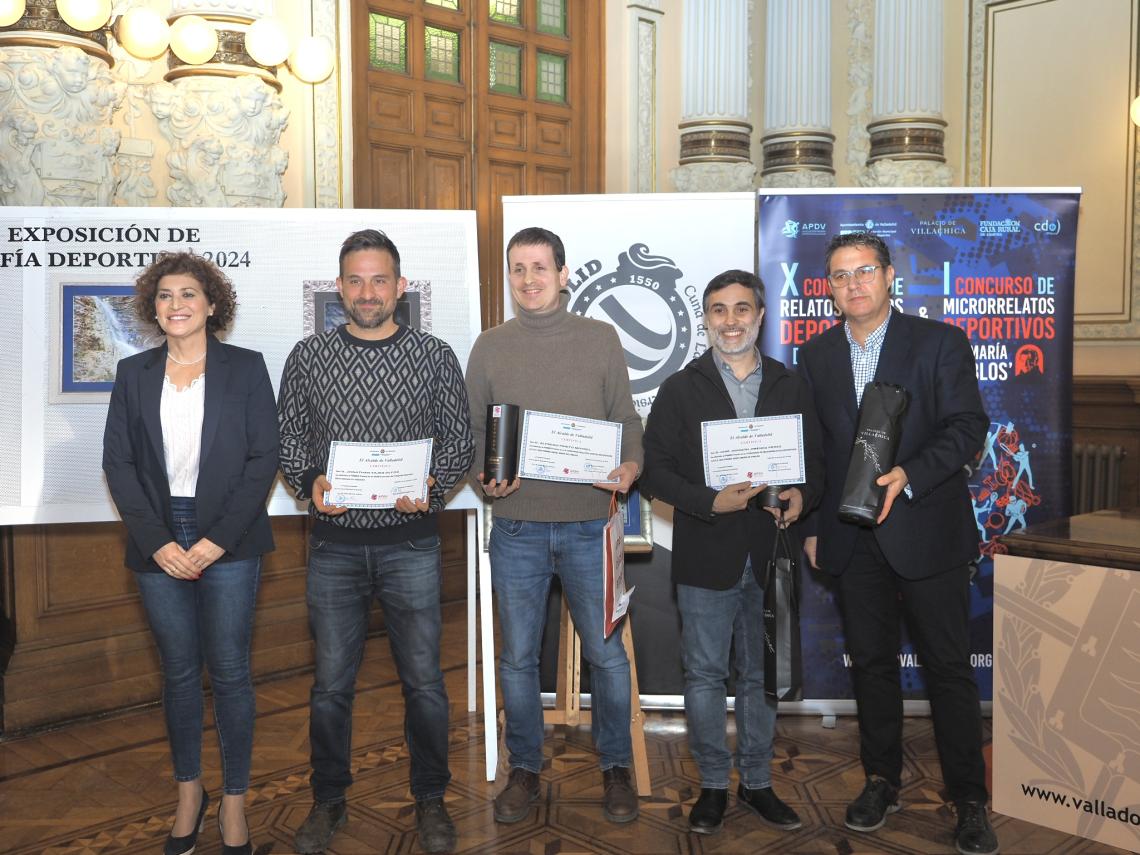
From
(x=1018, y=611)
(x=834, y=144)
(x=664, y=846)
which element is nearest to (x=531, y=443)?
(x=664, y=846)

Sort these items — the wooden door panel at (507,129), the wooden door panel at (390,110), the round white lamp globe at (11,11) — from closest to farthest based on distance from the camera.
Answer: the round white lamp globe at (11,11)
the wooden door panel at (390,110)
the wooden door panel at (507,129)

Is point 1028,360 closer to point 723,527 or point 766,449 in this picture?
point 766,449

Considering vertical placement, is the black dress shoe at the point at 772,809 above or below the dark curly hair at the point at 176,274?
below

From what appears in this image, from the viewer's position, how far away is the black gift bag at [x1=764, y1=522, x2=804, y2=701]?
8.81 ft

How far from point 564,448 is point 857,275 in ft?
2.92

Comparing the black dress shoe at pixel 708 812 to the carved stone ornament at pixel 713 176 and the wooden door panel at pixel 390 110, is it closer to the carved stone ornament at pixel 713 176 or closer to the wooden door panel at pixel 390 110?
the wooden door panel at pixel 390 110

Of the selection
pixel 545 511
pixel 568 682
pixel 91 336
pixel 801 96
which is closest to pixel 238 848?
pixel 545 511

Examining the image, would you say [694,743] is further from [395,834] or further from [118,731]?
[118,731]

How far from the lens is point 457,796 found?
3.12 meters

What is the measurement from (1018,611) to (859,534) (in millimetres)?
448

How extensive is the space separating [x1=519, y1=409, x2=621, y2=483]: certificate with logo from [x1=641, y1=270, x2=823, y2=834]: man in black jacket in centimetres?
15

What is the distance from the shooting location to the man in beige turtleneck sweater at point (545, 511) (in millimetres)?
2816

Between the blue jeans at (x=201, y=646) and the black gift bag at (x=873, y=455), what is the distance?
1495mm

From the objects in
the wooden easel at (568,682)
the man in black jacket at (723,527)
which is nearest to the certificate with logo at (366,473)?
the man in black jacket at (723,527)
